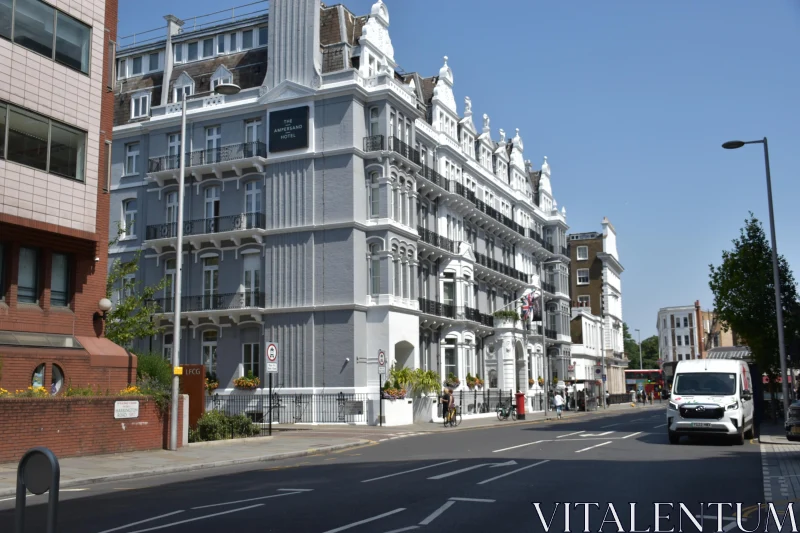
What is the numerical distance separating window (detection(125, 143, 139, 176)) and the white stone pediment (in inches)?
395

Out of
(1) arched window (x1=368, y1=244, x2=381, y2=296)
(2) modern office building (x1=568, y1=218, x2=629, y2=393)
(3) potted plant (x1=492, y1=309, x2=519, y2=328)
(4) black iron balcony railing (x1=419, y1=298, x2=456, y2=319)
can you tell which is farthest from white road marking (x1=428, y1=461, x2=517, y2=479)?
(2) modern office building (x1=568, y1=218, x2=629, y2=393)

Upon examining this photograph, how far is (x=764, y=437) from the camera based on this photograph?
25.5 m

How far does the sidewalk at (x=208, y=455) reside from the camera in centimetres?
1642

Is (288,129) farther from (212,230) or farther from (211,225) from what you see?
(212,230)

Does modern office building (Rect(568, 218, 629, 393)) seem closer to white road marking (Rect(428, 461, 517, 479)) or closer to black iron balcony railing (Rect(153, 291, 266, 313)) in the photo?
black iron balcony railing (Rect(153, 291, 266, 313))

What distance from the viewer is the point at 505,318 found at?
5569 centimetres

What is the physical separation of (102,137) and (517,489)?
60.5ft

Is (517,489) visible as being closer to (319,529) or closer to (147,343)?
(319,529)

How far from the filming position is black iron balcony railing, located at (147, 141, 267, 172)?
42562mm

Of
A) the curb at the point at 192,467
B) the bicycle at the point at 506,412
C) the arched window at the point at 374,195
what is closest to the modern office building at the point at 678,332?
the bicycle at the point at 506,412

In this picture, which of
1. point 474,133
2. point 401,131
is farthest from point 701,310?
point 401,131

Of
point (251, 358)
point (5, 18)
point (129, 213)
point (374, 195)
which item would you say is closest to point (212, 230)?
point (129, 213)

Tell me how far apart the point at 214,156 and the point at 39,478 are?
132ft

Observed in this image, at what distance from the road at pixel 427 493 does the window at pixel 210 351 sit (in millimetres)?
23386
